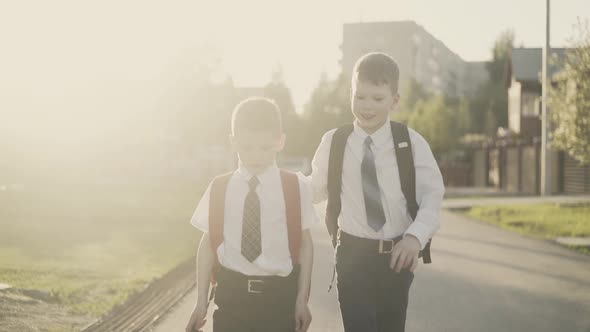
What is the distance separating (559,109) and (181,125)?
29793 mm

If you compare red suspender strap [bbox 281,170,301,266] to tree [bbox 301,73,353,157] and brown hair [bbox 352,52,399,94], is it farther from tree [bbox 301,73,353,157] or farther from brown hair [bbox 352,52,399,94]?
tree [bbox 301,73,353,157]

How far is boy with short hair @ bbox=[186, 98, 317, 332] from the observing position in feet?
10.8

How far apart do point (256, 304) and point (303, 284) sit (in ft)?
0.76

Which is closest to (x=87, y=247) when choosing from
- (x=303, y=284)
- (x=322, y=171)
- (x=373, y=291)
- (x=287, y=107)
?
(x=322, y=171)

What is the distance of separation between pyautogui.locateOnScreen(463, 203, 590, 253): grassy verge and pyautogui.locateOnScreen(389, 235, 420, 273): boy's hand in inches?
374

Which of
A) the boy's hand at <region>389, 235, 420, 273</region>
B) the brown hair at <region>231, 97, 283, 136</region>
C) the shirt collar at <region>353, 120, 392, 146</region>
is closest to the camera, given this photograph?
the brown hair at <region>231, 97, 283, 136</region>

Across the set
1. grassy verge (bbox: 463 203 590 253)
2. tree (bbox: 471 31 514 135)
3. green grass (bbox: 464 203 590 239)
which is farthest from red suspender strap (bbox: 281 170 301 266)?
tree (bbox: 471 31 514 135)

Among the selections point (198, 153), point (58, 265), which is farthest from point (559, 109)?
point (198, 153)

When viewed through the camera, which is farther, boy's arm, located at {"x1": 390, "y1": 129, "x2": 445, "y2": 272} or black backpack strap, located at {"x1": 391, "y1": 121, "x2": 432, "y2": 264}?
black backpack strap, located at {"x1": 391, "y1": 121, "x2": 432, "y2": 264}

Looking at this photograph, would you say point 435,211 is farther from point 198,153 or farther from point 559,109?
point 198,153

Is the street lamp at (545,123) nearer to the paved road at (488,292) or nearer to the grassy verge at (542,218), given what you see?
the grassy verge at (542,218)

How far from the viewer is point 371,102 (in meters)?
3.56

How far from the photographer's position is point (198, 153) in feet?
201

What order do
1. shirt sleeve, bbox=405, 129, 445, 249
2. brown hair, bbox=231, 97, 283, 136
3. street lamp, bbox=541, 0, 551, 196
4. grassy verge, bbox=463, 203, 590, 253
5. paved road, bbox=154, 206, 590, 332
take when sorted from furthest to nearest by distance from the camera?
street lamp, bbox=541, 0, 551, 196, grassy verge, bbox=463, 203, 590, 253, paved road, bbox=154, 206, 590, 332, shirt sleeve, bbox=405, 129, 445, 249, brown hair, bbox=231, 97, 283, 136
